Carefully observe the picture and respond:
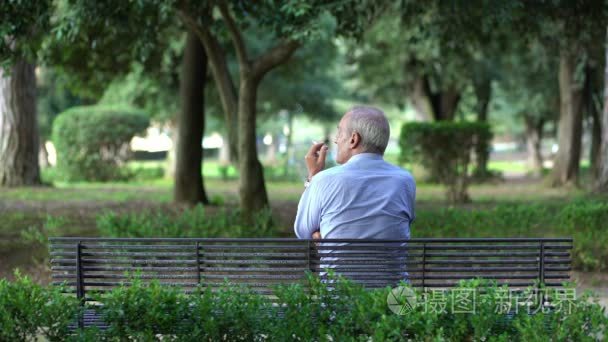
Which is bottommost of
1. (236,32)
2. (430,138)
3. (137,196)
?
(137,196)

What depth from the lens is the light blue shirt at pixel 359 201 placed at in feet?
14.5

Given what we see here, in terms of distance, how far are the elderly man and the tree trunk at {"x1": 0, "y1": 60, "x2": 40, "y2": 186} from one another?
15519mm

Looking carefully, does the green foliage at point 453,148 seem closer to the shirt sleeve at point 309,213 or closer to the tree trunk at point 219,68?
the tree trunk at point 219,68

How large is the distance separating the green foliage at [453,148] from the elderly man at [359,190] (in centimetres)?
1273

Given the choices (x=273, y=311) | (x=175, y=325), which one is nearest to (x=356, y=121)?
(x=273, y=311)

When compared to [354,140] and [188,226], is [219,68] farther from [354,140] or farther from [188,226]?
[354,140]

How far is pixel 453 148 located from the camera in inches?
676

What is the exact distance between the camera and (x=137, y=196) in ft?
59.6

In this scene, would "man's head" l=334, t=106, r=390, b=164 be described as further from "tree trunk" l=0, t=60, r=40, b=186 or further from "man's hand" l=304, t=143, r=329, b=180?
"tree trunk" l=0, t=60, r=40, b=186

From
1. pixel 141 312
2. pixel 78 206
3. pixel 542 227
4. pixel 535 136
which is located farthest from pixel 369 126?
pixel 535 136

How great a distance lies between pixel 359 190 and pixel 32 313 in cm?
178

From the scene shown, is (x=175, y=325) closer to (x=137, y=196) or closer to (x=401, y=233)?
(x=401, y=233)

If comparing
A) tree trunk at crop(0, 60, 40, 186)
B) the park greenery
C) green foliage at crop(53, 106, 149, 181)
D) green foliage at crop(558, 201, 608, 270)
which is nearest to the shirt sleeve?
the park greenery

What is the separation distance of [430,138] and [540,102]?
19444mm
